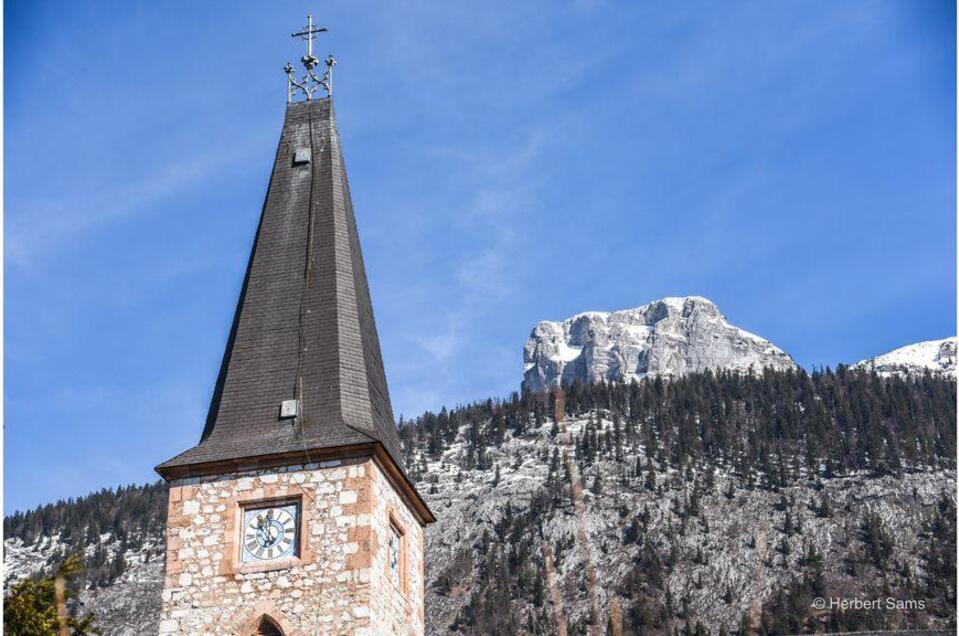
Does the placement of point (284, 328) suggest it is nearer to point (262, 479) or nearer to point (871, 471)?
point (262, 479)

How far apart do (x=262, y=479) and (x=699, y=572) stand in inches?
4225

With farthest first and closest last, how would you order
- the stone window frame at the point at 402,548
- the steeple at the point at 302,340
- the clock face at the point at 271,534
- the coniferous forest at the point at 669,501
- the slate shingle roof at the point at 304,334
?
the coniferous forest at the point at 669,501 → the stone window frame at the point at 402,548 → the slate shingle roof at the point at 304,334 → the steeple at the point at 302,340 → the clock face at the point at 271,534

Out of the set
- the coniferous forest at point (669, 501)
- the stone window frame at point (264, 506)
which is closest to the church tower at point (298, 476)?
the stone window frame at point (264, 506)

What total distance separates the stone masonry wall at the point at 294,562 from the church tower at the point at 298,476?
20 mm

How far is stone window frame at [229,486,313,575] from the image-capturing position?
2222cm

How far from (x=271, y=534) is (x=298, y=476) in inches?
38.9

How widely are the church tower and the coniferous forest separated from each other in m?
79.7

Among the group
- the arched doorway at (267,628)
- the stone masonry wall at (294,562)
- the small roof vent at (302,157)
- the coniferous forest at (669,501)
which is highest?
the coniferous forest at (669,501)

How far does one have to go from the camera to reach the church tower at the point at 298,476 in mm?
22000

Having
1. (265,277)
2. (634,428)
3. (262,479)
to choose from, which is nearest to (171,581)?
(262,479)

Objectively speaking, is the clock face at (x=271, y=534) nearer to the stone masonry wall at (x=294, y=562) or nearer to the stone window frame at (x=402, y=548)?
the stone masonry wall at (x=294, y=562)

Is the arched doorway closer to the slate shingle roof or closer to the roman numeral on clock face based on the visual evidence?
the roman numeral on clock face

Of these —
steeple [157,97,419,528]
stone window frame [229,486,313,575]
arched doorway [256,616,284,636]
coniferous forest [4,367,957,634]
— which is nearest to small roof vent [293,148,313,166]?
steeple [157,97,419,528]

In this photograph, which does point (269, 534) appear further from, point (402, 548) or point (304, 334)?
point (304, 334)
